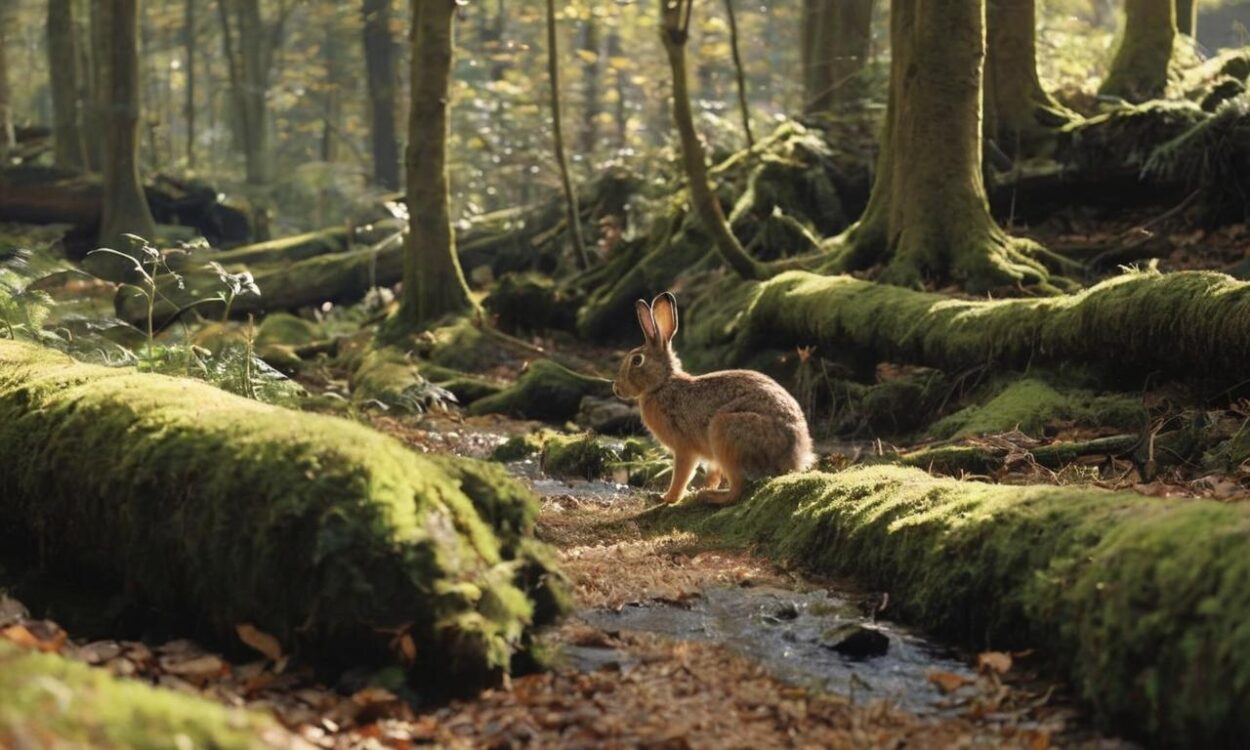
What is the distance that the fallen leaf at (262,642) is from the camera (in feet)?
15.9

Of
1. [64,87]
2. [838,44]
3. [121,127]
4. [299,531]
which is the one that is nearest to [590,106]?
[64,87]

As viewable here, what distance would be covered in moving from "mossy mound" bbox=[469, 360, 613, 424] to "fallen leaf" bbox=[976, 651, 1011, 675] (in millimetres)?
10462

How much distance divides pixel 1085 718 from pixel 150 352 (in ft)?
25.3

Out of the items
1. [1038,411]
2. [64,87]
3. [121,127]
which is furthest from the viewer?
[64,87]

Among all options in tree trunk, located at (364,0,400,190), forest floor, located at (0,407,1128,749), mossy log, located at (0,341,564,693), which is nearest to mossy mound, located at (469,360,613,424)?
forest floor, located at (0,407,1128,749)

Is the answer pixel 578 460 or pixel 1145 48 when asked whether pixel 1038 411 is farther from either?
pixel 1145 48

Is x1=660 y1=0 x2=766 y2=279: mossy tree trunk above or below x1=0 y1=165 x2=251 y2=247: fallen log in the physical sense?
above

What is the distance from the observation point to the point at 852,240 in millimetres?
16078

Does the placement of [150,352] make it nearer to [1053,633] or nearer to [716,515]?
[716,515]

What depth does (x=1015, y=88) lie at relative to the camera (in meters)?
18.4

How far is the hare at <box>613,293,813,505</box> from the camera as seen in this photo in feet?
29.1

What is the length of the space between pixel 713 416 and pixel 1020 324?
351cm

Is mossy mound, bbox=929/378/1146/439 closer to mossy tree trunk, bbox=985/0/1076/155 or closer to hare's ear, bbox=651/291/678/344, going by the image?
hare's ear, bbox=651/291/678/344

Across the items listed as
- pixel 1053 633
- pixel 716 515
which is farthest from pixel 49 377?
pixel 1053 633
